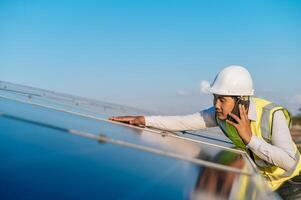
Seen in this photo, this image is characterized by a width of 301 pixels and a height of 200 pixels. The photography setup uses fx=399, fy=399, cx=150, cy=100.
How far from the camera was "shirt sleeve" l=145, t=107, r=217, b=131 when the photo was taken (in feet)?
20.9

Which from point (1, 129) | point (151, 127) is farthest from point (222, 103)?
point (1, 129)

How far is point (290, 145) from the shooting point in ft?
16.3

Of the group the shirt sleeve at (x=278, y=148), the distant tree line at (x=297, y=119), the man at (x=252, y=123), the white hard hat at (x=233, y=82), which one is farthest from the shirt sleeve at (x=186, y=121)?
the distant tree line at (x=297, y=119)

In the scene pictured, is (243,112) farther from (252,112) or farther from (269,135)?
(269,135)

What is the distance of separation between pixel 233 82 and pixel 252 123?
26.1 inches

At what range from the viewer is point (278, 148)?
16.0 feet

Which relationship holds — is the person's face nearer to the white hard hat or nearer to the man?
the man

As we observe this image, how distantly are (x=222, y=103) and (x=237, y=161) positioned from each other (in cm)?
123

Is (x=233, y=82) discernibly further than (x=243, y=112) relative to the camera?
Yes

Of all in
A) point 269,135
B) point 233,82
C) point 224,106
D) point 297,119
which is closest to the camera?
point 269,135

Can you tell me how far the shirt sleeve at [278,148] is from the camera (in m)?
4.84

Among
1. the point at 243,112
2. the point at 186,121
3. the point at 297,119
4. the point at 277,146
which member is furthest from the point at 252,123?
the point at 297,119

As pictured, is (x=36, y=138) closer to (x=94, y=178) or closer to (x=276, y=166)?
(x=94, y=178)

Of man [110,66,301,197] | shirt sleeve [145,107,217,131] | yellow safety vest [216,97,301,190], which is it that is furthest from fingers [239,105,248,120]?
shirt sleeve [145,107,217,131]
